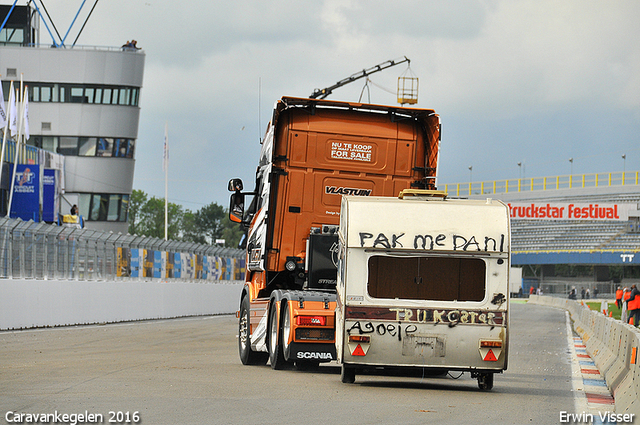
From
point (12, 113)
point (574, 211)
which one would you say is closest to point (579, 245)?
point (574, 211)

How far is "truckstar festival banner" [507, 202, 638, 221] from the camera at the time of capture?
68188mm

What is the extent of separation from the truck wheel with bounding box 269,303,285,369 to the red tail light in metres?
0.70

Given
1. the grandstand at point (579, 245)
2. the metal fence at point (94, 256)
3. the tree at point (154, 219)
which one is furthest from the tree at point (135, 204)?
the metal fence at point (94, 256)

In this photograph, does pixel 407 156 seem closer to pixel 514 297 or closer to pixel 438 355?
pixel 438 355

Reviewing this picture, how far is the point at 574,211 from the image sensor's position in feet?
225

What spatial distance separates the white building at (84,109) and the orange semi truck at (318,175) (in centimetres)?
5163

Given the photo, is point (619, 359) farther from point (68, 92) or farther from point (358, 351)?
point (68, 92)

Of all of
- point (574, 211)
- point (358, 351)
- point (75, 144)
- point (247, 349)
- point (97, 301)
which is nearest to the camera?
point (358, 351)

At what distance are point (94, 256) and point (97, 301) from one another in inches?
56.1

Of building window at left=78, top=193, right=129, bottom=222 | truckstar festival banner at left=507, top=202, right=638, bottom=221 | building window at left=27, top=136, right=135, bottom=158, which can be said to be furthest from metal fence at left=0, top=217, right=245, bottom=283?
truckstar festival banner at left=507, top=202, right=638, bottom=221

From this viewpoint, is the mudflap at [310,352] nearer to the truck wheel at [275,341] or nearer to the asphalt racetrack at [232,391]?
the asphalt racetrack at [232,391]

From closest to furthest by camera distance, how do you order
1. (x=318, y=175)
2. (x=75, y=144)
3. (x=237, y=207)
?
(x=318, y=175) < (x=237, y=207) < (x=75, y=144)

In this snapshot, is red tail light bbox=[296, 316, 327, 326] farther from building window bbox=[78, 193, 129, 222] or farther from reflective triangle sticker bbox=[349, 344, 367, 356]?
building window bbox=[78, 193, 129, 222]

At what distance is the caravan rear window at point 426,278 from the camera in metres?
12.9
